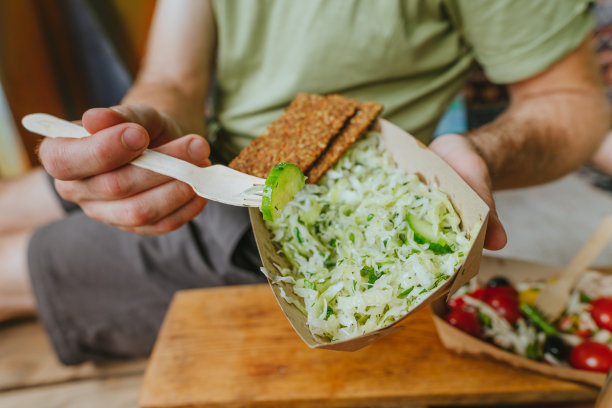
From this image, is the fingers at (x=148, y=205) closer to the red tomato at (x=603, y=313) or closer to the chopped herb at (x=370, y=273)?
the chopped herb at (x=370, y=273)

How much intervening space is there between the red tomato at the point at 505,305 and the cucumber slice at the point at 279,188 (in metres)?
0.58

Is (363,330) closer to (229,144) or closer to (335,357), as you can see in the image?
(335,357)

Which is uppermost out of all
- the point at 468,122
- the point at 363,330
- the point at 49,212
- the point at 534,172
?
the point at 363,330

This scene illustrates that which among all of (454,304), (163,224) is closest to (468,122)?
(454,304)

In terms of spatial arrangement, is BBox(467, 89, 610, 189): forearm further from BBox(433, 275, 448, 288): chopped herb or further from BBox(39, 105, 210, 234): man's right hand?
BBox(39, 105, 210, 234): man's right hand

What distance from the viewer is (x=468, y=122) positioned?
2.63m

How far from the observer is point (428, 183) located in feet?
2.35

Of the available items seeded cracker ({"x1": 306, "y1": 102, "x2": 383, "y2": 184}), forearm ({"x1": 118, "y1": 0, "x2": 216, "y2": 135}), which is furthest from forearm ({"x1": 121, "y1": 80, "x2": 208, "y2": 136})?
seeded cracker ({"x1": 306, "y1": 102, "x2": 383, "y2": 184})

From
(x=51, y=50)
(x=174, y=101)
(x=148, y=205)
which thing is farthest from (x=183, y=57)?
(x=51, y=50)

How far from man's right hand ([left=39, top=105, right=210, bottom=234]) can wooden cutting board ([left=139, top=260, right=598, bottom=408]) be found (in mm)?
324

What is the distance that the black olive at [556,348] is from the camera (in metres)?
0.93

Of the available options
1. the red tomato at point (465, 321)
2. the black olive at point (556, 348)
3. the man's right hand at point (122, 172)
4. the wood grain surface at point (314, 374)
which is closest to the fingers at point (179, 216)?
the man's right hand at point (122, 172)

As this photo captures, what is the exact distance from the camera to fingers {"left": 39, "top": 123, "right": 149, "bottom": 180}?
0.67 metres

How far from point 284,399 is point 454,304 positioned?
45cm
